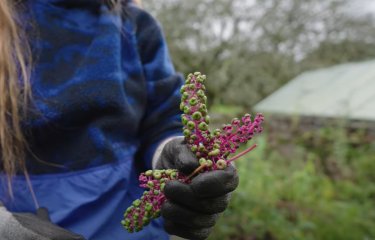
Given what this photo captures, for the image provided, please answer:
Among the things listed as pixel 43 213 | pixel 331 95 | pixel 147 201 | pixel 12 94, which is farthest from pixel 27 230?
pixel 331 95

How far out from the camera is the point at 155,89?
114 centimetres

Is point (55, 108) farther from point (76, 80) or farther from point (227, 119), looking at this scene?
point (227, 119)

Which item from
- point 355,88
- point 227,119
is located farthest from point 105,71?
point 355,88

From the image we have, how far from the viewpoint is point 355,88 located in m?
5.12

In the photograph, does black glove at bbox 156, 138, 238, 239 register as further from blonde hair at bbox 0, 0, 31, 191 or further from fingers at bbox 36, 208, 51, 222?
blonde hair at bbox 0, 0, 31, 191

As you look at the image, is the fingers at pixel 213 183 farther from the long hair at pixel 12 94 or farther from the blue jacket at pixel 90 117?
the long hair at pixel 12 94

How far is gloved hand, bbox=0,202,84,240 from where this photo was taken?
2.43 feet

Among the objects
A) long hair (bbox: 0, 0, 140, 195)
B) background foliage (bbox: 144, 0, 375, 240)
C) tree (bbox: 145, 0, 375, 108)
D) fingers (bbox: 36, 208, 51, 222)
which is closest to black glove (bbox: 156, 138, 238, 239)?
fingers (bbox: 36, 208, 51, 222)

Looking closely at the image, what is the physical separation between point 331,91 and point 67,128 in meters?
5.37

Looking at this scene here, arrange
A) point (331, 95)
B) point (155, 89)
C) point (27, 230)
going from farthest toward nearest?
point (331, 95), point (155, 89), point (27, 230)

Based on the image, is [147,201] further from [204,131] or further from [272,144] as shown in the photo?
[272,144]

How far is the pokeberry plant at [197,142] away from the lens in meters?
0.59

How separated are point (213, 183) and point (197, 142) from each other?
0.23ft

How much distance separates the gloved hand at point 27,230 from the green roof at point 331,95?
3.86 metres
